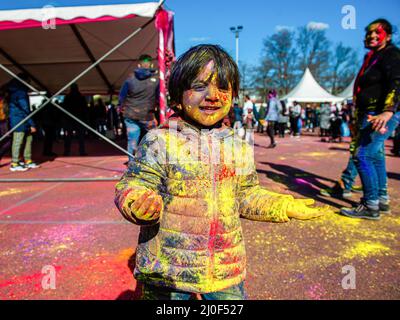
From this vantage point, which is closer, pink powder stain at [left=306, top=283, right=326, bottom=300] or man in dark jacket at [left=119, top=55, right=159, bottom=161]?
pink powder stain at [left=306, top=283, right=326, bottom=300]

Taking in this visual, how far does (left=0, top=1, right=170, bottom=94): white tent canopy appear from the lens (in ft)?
12.2

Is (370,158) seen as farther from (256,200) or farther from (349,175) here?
(256,200)

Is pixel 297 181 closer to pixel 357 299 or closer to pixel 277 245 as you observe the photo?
pixel 277 245

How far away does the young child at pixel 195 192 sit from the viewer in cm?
103

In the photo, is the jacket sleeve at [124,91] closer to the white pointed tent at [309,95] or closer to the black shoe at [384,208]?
the black shoe at [384,208]

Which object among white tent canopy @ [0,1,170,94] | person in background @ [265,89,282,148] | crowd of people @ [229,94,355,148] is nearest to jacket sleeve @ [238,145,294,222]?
white tent canopy @ [0,1,170,94]

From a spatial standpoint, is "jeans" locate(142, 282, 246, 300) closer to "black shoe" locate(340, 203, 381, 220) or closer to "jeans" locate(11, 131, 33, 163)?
"black shoe" locate(340, 203, 381, 220)

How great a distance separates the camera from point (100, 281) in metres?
1.76

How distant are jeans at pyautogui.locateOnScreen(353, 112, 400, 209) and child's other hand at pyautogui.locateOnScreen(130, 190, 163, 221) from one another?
2425mm

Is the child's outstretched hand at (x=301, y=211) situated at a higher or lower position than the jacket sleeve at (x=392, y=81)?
lower

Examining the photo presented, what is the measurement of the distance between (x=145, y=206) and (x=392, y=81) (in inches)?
101

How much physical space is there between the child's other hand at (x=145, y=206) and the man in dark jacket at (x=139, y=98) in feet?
13.5

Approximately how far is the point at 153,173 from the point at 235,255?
0.46m

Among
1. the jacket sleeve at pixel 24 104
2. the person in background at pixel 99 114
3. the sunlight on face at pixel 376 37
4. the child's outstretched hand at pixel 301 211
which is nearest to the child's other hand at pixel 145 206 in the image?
the child's outstretched hand at pixel 301 211
